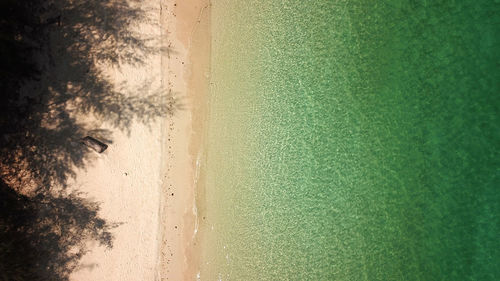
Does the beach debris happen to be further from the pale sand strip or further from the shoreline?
the shoreline

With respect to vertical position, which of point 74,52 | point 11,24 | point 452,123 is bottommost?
point 452,123

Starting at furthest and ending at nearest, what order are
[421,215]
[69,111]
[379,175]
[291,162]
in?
1. [69,111]
2. [291,162]
3. [379,175]
4. [421,215]

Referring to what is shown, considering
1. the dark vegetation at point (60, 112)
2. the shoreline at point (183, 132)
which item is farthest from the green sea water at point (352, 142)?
the dark vegetation at point (60, 112)

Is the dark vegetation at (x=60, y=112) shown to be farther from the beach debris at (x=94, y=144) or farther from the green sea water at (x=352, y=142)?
the green sea water at (x=352, y=142)

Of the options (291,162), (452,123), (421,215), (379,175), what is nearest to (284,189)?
(291,162)

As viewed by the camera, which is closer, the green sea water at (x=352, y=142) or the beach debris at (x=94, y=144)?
the green sea water at (x=352, y=142)

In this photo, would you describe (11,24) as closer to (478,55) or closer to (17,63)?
(17,63)

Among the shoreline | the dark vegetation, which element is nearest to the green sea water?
the shoreline
